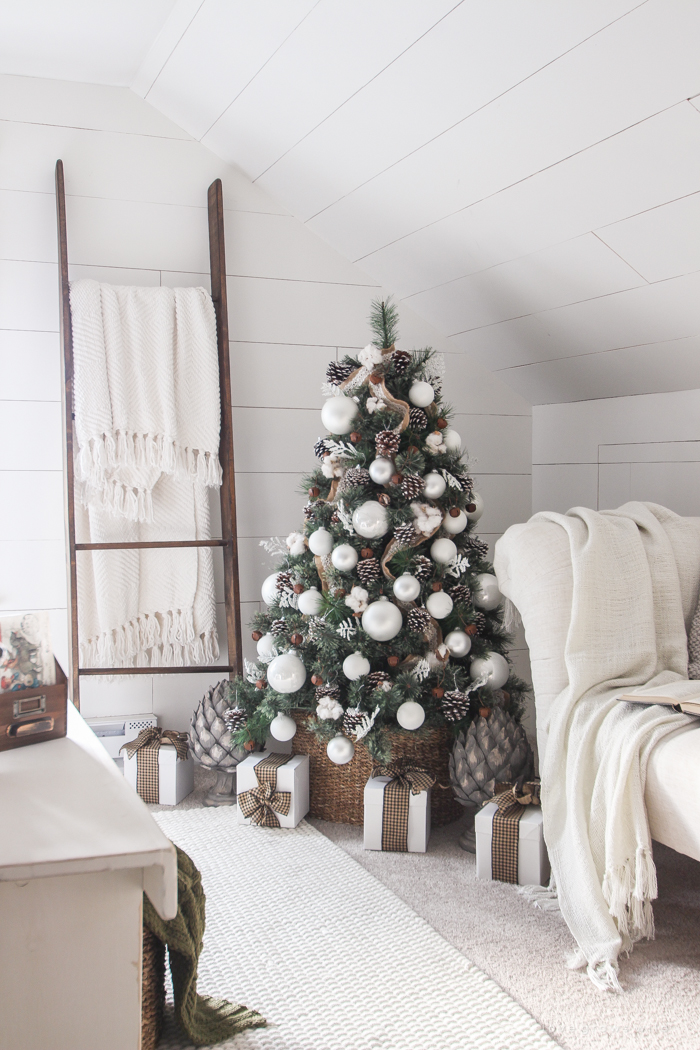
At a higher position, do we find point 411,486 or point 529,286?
A: point 529,286

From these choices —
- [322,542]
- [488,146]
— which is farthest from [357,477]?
[488,146]

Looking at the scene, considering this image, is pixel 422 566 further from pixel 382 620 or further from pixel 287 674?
pixel 287 674

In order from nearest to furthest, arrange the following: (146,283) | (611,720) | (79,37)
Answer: (611,720), (79,37), (146,283)

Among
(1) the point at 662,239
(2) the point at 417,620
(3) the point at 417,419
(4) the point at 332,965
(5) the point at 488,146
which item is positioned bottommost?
(4) the point at 332,965

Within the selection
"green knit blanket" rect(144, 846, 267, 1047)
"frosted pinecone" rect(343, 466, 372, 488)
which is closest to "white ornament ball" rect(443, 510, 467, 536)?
"frosted pinecone" rect(343, 466, 372, 488)

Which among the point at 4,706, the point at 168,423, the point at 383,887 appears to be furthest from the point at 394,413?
the point at 4,706

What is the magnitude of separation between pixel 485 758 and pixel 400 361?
0.97 metres

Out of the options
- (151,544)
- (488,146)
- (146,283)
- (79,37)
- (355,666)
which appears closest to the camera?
(488,146)

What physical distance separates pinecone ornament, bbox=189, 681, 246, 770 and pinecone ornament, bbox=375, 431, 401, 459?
0.79 metres

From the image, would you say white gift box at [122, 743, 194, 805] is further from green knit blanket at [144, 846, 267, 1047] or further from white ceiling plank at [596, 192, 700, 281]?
white ceiling plank at [596, 192, 700, 281]

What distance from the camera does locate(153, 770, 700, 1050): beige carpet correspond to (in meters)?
1.27

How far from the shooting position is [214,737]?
7.14 ft

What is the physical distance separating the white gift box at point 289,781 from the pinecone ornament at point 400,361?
1010 millimetres

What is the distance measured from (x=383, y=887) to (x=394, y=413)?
108 cm
